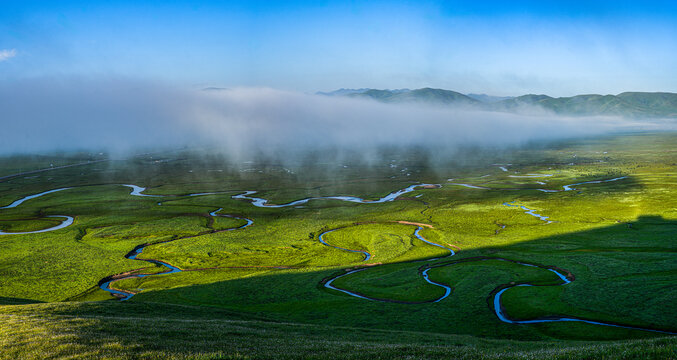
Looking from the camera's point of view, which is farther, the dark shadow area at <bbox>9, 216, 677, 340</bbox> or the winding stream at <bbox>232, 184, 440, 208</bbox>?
the winding stream at <bbox>232, 184, 440, 208</bbox>

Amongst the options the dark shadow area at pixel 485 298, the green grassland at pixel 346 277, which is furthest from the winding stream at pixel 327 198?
the dark shadow area at pixel 485 298

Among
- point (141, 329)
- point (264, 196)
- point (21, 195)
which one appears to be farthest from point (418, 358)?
point (21, 195)

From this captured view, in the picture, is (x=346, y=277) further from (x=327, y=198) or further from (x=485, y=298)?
(x=327, y=198)

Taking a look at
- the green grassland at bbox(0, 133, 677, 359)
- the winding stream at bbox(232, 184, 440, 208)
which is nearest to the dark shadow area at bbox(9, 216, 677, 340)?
the green grassland at bbox(0, 133, 677, 359)

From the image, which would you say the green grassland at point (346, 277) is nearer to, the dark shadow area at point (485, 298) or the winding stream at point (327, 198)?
the dark shadow area at point (485, 298)

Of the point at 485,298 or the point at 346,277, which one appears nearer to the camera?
the point at 485,298

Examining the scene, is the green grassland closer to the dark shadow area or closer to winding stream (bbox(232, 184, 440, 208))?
the dark shadow area

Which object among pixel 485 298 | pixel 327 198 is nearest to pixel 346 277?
pixel 485 298

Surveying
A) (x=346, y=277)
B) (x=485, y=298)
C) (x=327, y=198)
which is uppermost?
(x=327, y=198)
